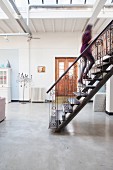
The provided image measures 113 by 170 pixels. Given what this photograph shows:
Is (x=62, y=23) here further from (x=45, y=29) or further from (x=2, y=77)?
(x=2, y=77)

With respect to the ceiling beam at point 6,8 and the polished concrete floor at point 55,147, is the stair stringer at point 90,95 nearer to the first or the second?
the polished concrete floor at point 55,147

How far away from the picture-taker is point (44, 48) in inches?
419

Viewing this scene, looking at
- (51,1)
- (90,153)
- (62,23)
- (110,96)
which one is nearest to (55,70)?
(62,23)

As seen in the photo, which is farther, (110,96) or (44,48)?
(44,48)

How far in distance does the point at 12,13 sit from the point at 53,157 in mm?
6209

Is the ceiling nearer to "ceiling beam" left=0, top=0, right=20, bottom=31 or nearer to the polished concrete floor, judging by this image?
"ceiling beam" left=0, top=0, right=20, bottom=31

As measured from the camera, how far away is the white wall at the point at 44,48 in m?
10.6

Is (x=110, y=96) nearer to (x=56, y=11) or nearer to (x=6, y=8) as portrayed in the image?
(x=56, y=11)

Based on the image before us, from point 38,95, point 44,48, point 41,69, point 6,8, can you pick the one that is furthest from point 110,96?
point 44,48

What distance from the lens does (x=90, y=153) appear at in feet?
10.1

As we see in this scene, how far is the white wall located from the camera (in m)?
10.6

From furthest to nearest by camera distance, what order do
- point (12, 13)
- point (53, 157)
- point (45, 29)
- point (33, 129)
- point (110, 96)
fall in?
point (45, 29), point (12, 13), point (110, 96), point (33, 129), point (53, 157)

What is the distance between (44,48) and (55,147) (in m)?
7.99

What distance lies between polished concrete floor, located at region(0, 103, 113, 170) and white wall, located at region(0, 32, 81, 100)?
19.6ft
